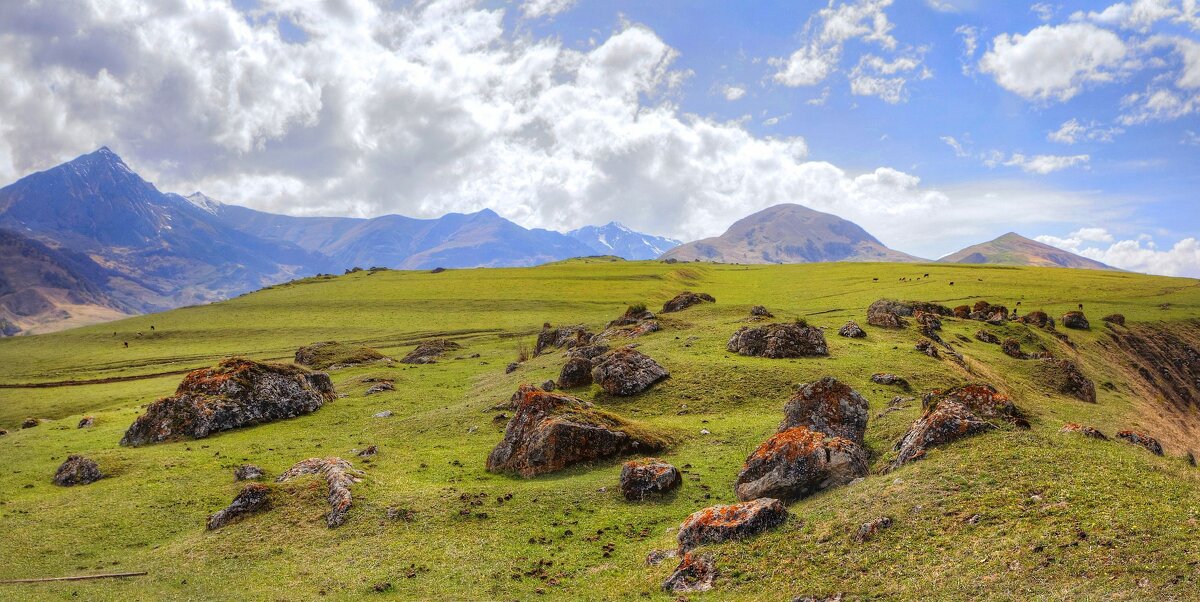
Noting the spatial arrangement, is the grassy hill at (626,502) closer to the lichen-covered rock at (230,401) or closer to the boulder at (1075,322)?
the lichen-covered rock at (230,401)

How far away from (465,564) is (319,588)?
16.3 ft

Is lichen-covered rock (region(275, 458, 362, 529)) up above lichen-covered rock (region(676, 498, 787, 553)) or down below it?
below

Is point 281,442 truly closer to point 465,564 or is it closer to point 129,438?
point 129,438

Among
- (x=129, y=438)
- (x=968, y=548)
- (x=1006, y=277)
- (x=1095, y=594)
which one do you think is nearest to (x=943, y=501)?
(x=968, y=548)

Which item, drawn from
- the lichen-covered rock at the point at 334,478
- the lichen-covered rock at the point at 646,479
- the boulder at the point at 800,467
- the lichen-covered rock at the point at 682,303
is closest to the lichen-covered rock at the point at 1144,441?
the boulder at the point at 800,467

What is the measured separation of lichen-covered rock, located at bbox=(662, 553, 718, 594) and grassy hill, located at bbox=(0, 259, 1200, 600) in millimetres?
419

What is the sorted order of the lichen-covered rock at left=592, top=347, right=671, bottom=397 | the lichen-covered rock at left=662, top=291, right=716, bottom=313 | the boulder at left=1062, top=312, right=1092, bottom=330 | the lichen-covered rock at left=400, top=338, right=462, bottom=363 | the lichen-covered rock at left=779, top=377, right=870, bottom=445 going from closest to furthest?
the lichen-covered rock at left=779, top=377, right=870, bottom=445
the lichen-covered rock at left=592, top=347, right=671, bottom=397
the lichen-covered rock at left=400, top=338, right=462, bottom=363
the boulder at left=1062, top=312, right=1092, bottom=330
the lichen-covered rock at left=662, top=291, right=716, bottom=313

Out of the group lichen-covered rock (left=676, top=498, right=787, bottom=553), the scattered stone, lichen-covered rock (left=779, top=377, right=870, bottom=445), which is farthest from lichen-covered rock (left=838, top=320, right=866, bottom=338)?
the scattered stone

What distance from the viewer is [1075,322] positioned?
7719 centimetres

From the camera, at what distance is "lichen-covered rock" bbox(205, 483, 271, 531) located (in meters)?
26.5

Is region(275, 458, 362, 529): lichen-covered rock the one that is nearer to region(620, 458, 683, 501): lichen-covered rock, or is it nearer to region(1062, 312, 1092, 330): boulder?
region(620, 458, 683, 501): lichen-covered rock

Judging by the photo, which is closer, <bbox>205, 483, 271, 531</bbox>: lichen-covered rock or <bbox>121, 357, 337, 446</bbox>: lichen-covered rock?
<bbox>205, 483, 271, 531</bbox>: lichen-covered rock

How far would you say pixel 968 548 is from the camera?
50.9 ft

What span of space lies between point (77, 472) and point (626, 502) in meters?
32.1
